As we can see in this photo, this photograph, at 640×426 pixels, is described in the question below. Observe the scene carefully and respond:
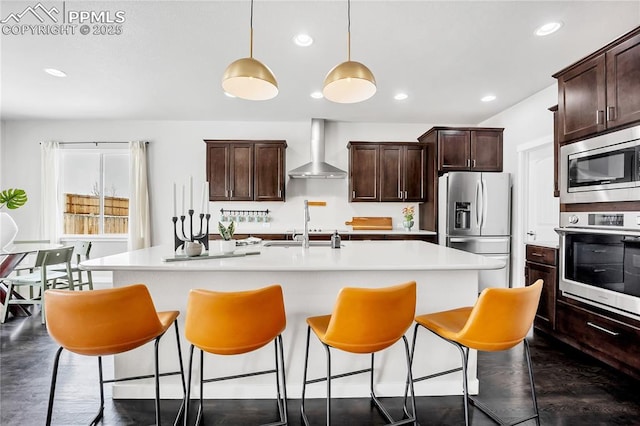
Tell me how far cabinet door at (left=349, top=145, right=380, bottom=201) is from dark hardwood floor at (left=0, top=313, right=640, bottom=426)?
2.95 m

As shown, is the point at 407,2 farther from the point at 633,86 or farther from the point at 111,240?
the point at 111,240

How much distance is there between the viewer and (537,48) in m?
2.88

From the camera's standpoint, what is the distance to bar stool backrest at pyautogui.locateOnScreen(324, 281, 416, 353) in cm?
146

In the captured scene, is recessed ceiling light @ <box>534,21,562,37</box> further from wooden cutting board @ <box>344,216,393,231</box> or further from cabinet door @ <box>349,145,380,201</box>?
wooden cutting board @ <box>344,216,393,231</box>

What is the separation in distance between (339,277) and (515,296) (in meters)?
0.94

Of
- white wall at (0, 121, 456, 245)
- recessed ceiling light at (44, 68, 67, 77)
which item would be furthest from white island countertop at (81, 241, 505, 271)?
white wall at (0, 121, 456, 245)

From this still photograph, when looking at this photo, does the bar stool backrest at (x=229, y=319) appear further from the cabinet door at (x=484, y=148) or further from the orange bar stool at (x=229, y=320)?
the cabinet door at (x=484, y=148)

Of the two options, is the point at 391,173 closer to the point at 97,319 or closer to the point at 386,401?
the point at 386,401

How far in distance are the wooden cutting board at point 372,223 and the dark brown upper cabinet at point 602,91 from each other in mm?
2783

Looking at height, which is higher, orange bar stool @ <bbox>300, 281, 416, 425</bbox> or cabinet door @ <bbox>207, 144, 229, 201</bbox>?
cabinet door @ <bbox>207, 144, 229, 201</bbox>

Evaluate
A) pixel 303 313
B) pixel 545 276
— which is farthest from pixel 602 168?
pixel 303 313

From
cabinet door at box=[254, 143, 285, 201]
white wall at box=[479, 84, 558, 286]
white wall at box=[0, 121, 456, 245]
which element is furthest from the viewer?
white wall at box=[0, 121, 456, 245]

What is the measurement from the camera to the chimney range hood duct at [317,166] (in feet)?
15.9

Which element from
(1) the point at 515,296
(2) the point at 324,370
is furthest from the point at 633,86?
(2) the point at 324,370
